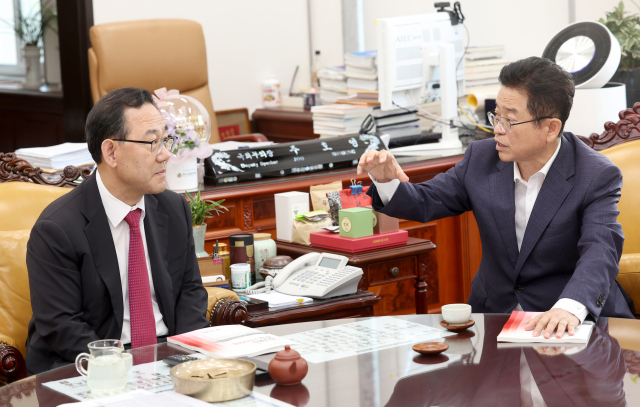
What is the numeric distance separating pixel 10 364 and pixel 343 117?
8.01ft

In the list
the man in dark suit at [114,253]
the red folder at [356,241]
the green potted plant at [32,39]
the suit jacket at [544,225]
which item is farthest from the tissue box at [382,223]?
the green potted plant at [32,39]

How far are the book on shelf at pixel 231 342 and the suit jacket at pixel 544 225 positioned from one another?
2.48ft

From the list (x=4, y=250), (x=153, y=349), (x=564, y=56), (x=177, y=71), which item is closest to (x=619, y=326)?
(x=153, y=349)

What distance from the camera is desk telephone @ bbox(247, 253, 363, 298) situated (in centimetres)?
243

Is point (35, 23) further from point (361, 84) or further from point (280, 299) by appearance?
point (280, 299)

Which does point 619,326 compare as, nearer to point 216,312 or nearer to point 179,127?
point 216,312

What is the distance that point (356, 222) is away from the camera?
2711 millimetres

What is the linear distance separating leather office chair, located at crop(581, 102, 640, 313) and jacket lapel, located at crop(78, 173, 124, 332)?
154 centimetres

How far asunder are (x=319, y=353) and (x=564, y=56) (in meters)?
2.52

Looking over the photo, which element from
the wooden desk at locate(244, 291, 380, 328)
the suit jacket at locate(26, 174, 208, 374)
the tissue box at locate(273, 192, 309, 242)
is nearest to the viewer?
the suit jacket at locate(26, 174, 208, 374)

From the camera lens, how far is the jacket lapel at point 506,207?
2.19m

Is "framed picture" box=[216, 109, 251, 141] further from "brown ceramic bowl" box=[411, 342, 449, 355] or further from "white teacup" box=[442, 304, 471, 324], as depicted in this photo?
"brown ceramic bowl" box=[411, 342, 449, 355]

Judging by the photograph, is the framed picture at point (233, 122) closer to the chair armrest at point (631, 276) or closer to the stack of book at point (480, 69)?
the stack of book at point (480, 69)

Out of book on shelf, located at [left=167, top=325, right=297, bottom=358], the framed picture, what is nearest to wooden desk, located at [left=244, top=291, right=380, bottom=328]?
book on shelf, located at [left=167, top=325, right=297, bottom=358]
